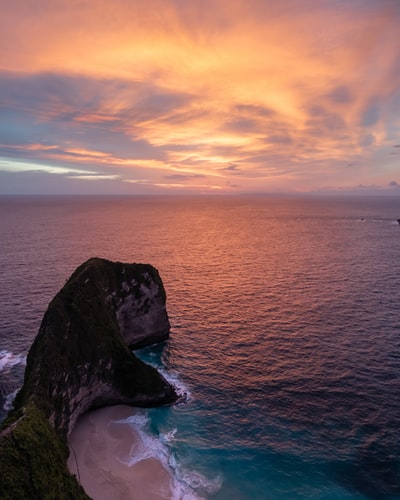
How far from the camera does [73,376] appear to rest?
34.0 metres

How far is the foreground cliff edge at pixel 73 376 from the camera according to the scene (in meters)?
20.3

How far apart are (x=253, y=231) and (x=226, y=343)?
5152 inches

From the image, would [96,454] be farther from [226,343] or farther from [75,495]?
[226,343]

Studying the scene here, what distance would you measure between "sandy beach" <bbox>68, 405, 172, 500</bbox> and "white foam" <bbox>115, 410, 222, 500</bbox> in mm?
289

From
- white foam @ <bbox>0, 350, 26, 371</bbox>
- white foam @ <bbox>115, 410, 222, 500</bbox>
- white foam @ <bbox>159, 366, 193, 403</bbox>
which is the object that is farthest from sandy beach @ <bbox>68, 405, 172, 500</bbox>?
white foam @ <bbox>0, 350, 26, 371</bbox>

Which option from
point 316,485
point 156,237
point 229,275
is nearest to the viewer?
point 316,485

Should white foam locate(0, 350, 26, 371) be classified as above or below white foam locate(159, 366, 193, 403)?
above

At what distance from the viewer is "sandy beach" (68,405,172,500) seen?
28.4m

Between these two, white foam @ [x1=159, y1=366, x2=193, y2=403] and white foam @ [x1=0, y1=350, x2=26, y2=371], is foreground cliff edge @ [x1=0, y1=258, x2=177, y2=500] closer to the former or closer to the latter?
white foam @ [x1=159, y1=366, x2=193, y2=403]

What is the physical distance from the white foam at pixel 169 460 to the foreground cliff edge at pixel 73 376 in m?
3.78

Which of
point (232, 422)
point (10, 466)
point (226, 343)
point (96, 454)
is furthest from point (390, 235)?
point (10, 466)

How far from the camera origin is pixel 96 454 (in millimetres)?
32281

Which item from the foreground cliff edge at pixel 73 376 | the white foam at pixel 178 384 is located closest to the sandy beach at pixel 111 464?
the foreground cliff edge at pixel 73 376

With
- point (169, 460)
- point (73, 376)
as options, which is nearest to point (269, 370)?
point (169, 460)
